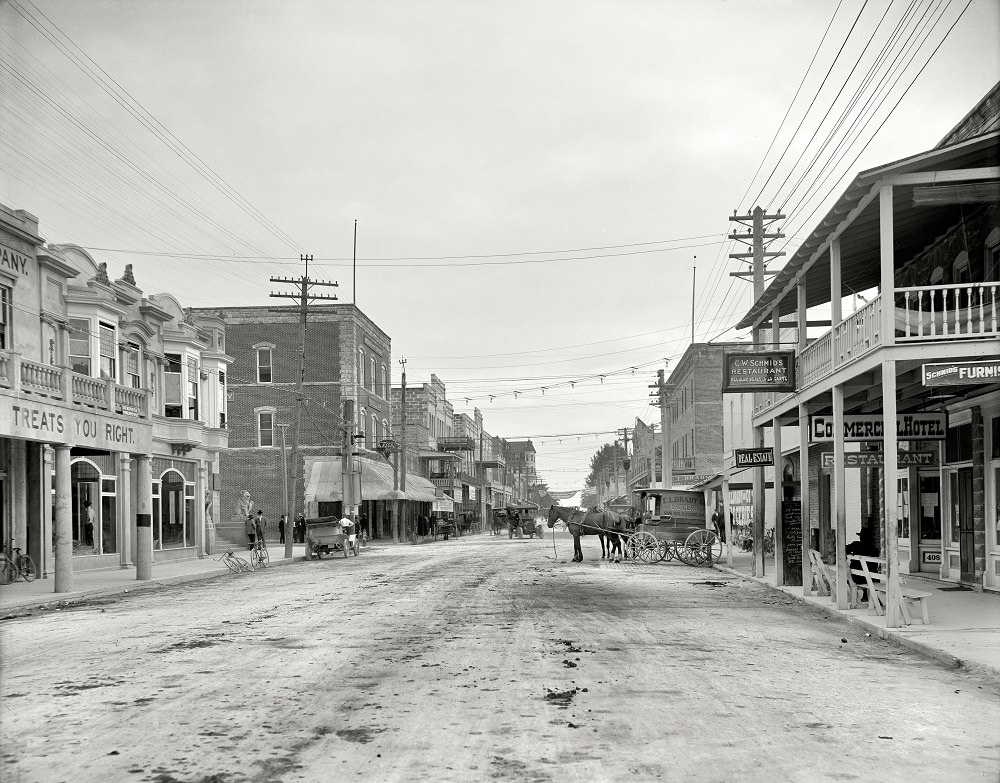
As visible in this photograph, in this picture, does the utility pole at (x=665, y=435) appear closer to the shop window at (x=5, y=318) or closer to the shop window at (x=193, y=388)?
the shop window at (x=193, y=388)

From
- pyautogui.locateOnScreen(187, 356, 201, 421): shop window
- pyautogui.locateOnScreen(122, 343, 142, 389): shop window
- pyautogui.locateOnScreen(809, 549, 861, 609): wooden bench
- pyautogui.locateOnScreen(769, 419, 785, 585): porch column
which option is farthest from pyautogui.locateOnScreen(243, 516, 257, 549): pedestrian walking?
pyautogui.locateOnScreen(809, 549, 861, 609): wooden bench

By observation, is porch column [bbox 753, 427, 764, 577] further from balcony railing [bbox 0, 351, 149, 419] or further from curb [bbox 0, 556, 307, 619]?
balcony railing [bbox 0, 351, 149, 419]

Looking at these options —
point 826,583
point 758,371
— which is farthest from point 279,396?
point 826,583

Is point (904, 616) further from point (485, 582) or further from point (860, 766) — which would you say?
point (485, 582)

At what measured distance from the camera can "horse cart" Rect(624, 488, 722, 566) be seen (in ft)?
98.1

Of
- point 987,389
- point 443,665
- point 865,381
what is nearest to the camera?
point 443,665

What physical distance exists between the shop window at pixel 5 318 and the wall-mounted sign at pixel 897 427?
18.4 meters

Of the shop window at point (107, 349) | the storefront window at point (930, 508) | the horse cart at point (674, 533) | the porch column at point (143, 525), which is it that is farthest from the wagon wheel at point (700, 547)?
the shop window at point (107, 349)


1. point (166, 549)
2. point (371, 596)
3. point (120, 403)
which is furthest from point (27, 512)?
point (371, 596)

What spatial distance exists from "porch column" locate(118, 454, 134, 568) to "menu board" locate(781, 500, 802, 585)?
19.8 metres

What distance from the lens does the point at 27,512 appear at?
25953 mm

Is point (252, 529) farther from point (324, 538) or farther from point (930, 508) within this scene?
point (930, 508)

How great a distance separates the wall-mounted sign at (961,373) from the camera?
12.8m

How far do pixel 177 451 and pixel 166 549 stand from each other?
144 inches
